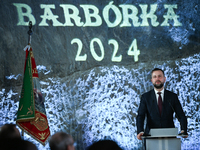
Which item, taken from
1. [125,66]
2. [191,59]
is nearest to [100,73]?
[125,66]

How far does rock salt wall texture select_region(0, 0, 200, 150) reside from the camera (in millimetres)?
4914

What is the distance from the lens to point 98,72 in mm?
5051

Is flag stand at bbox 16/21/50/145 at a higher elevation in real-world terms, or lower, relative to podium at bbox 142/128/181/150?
higher

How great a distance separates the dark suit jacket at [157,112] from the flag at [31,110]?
1188 millimetres

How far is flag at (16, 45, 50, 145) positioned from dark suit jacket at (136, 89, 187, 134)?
3.90 ft

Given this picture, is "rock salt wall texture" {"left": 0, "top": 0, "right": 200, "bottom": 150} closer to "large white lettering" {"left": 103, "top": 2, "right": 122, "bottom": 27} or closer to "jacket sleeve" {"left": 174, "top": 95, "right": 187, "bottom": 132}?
"large white lettering" {"left": 103, "top": 2, "right": 122, "bottom": 27}

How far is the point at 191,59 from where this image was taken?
17.0 ft

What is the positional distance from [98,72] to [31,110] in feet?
4.79

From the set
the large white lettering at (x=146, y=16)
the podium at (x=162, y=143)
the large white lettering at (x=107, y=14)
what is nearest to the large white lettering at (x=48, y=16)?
the large white lettering at (x=107, y=14)

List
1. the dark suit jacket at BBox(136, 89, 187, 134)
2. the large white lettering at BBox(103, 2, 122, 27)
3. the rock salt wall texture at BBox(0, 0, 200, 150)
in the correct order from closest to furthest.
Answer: the dark suit jacket at BBox(136, 89, 187, 134)
the rock salt wall texture at BBox(0, 0, 200, 150)
the large white lettering at BBox(103, 2, 122, 27)

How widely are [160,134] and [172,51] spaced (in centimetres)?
235

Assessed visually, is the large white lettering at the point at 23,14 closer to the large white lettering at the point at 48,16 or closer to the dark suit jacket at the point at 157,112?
the large white lettering at the point at 48,16

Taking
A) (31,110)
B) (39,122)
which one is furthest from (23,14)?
(39,122)

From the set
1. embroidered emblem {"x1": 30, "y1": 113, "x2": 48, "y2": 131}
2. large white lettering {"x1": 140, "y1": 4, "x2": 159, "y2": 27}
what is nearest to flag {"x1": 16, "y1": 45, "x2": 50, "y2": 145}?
embroidered emblem {"x1": 30, "y1": 113, "x2": 48, "y2": 131}
